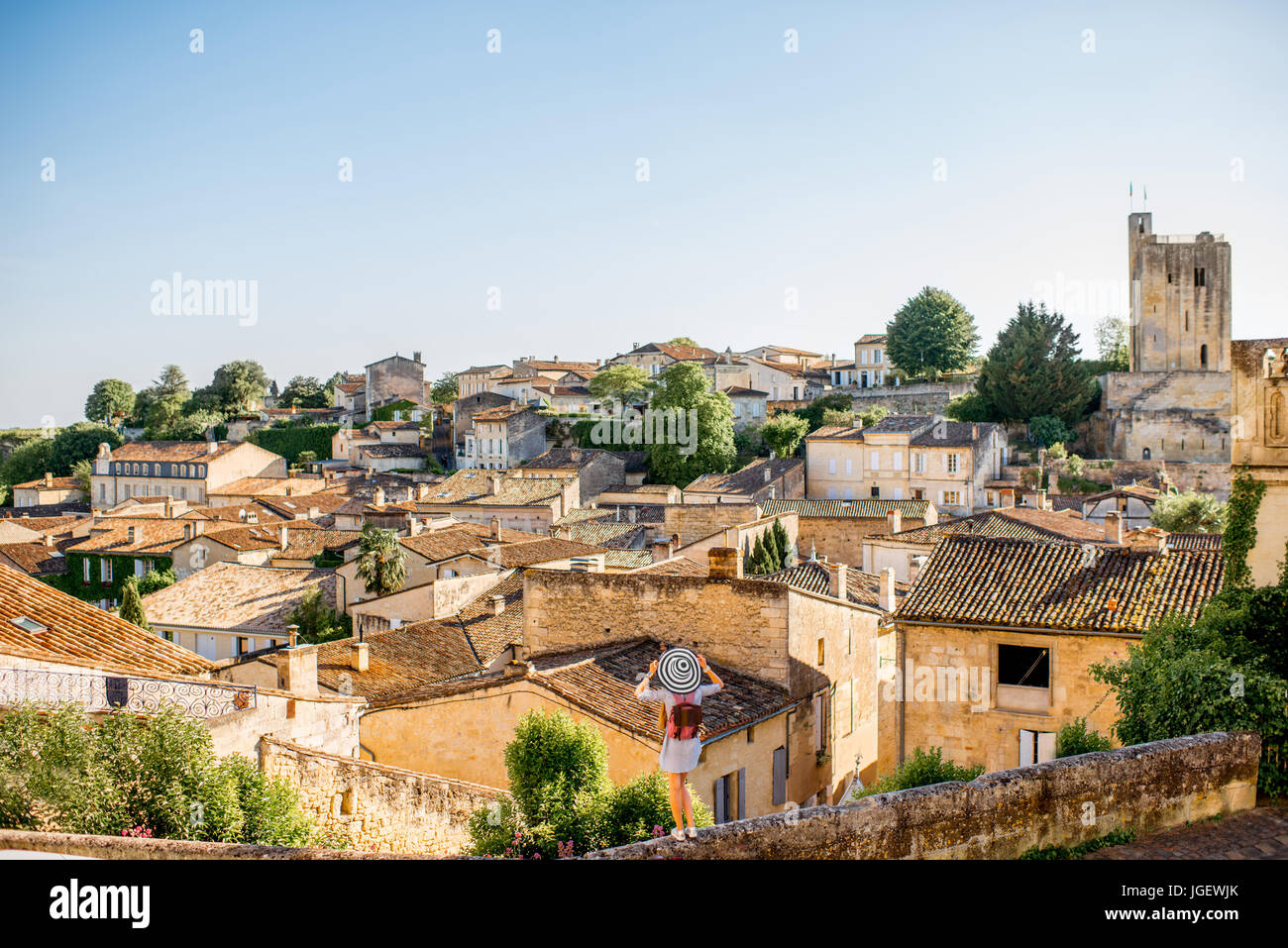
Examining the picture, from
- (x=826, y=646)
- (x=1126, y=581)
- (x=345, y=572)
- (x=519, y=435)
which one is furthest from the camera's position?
(x=519, y=435)

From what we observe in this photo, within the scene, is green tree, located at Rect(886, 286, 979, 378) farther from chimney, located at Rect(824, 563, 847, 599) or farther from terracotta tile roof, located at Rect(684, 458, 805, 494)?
chimney, located at Rect(824, 563, 847, 599)

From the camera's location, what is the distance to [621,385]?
69.9 metres

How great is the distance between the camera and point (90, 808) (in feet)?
23.9

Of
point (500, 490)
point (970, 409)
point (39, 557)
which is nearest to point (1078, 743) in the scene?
point (500, 490)

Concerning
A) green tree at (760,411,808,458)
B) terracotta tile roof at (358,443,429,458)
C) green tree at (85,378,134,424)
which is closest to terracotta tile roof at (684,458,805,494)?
green tree at (760,411,808,458)

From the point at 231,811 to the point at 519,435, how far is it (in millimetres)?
61523

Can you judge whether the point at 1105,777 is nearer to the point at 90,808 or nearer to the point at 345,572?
the point at 90,808

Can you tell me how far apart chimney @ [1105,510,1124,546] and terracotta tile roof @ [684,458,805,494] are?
22.0 meters

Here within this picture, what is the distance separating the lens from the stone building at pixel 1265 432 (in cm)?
1102

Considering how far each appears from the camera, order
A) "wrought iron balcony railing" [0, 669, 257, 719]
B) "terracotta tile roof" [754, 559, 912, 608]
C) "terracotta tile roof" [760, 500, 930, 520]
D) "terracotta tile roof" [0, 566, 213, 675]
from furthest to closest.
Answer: "terracotta tile roof" [760, 500, 930, 520], "terracotta tile roof" [754, 559, 912, 608], "terracotta tile roof" [0, 566, 213, 675], "wrought iron balcony railing" [0, 669, 257, 719]

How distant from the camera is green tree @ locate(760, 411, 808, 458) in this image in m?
61.8

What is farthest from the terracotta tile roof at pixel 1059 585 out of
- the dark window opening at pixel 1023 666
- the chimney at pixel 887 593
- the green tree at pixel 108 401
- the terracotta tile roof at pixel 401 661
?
the green tree at pixel 108 401
